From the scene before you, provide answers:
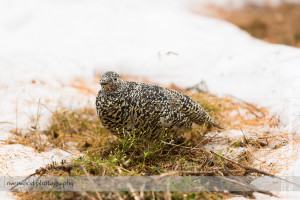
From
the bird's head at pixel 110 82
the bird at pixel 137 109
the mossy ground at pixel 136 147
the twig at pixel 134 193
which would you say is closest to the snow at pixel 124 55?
the mossy ground at pixel 136 147

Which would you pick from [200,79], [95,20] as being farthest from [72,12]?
[200,79]

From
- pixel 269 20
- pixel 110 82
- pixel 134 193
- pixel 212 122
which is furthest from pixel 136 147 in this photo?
pixel 269 20

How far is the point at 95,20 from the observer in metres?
6.86

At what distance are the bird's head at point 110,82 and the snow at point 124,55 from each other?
103 centimetres

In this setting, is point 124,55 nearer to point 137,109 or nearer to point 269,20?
point 137,109

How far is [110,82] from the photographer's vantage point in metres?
3.19

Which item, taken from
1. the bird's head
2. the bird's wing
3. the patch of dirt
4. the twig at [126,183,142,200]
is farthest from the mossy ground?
the patch of dirt

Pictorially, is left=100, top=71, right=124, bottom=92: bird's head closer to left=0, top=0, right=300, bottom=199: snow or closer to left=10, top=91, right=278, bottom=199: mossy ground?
left=10, top=91, right=278, bottom=199: mossy ground

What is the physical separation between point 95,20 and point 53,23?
85cm

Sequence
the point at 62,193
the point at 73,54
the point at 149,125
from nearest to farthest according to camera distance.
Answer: the point at 62,193 → the point at 149,125 → the point at 73,54

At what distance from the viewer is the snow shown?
4531 mm

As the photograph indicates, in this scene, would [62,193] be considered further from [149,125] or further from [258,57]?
[258,57]

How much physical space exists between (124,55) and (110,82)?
2796 millimetres

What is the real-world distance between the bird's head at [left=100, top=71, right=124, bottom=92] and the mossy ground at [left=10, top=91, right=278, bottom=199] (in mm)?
486
